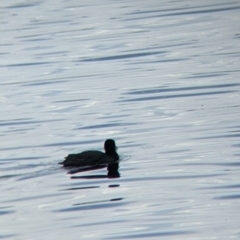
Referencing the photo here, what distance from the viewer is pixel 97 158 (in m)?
16.8

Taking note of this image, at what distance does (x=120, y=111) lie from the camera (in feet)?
69.6

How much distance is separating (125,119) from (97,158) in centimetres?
353

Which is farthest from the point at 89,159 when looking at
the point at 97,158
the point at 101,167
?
the point at 101,167

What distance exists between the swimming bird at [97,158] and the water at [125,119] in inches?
6.9

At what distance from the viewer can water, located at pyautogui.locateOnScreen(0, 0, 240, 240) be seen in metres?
13.7

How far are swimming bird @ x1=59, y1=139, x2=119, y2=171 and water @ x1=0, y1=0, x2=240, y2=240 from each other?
0.57 feet

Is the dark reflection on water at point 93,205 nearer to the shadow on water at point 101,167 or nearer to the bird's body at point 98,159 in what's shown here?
the shadow on water at point 101,167

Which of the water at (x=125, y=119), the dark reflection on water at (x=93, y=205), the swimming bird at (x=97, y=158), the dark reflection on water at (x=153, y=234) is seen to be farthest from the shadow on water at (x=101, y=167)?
the dark reflection on water at (x=153, y=234)

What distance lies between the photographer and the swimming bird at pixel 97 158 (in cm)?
1639

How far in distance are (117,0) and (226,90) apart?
18.0 meters

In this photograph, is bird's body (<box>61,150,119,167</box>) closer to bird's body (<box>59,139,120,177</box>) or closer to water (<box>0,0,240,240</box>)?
bird's body (<box>59,139,120,177</box>)

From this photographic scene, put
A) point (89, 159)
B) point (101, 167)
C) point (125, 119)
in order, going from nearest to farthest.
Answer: point (89, 159), point (101, 167), point (125, 119)

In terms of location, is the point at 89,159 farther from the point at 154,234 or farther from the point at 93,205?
the point at 154,234

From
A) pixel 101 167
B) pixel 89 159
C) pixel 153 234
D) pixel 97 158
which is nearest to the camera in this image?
pixel 153 234
